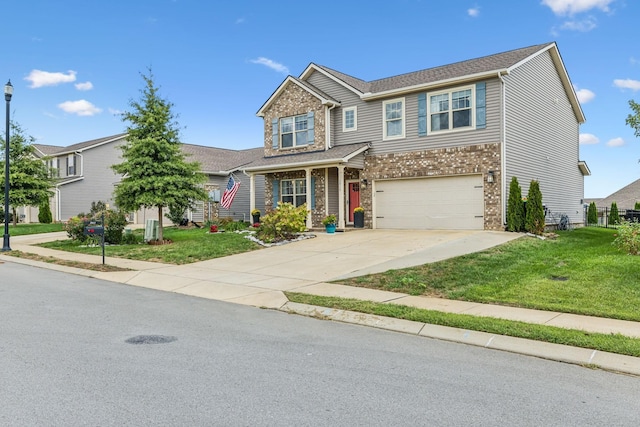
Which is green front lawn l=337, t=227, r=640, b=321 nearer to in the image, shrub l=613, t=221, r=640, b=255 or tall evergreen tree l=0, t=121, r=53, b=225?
shrub l=613, t=221, r=640, b=255

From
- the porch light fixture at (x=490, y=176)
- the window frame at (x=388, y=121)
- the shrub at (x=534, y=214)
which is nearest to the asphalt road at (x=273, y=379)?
the shrub at (x=534, y=214)

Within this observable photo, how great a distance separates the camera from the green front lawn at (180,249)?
14.7 meters

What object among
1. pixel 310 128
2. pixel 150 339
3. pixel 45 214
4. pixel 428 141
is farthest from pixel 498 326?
pixel 45 214

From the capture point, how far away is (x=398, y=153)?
20.2 m

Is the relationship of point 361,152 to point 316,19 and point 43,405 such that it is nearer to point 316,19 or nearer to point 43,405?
point 316,19

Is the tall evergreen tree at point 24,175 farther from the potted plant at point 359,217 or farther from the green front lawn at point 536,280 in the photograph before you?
the green front lawn at point 536,280

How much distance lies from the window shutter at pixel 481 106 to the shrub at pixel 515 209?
2.50m

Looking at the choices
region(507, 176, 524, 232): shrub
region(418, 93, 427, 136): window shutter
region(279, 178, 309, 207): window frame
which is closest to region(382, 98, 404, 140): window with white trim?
region(418, 93, 427, 136): window shutter

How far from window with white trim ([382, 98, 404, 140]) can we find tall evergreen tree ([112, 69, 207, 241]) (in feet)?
28.1

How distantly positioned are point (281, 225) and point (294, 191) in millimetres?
6158


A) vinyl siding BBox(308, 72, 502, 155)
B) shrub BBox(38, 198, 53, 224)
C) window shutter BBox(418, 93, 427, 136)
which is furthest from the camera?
shrub BBox(38, 198, 53, 224)

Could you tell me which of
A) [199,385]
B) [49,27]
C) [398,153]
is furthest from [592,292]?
[49,27]

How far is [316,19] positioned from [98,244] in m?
14.3

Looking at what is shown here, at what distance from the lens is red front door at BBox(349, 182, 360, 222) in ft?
73.7
